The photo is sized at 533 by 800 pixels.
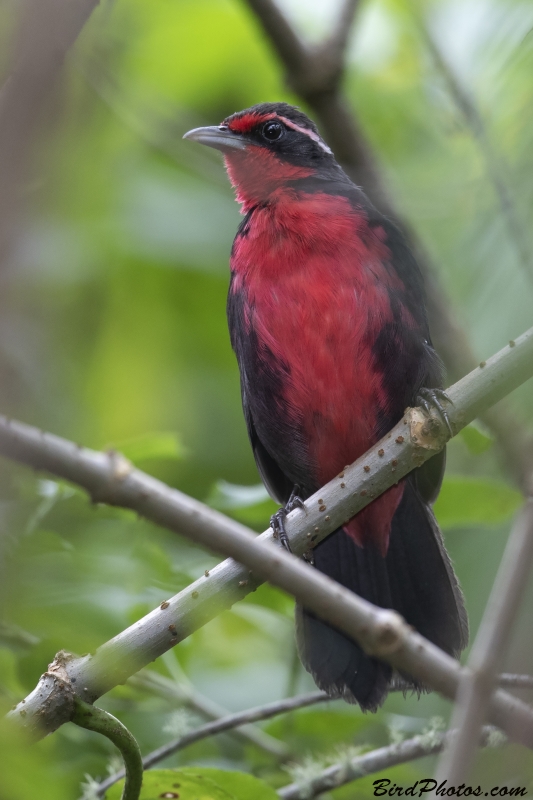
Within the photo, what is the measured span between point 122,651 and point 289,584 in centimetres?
106

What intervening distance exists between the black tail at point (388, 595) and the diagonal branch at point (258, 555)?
0.99 meters

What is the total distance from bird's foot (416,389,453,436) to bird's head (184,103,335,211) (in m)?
1.29

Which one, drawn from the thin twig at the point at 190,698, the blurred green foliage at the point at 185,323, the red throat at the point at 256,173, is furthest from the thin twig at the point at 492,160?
the thin twig at the point at 190,698

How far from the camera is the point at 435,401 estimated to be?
371 centimetres

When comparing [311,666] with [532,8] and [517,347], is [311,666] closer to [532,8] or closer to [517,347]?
[517,347]

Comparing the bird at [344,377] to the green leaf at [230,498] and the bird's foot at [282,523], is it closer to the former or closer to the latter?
the bird's foot at [282,523]

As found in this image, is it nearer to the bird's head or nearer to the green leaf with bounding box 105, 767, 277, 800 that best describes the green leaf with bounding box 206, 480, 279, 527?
the green leaf with bounding box 105, 767, 277, 800

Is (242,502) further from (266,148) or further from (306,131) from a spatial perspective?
(306,131)

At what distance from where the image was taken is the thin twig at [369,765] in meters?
3.44

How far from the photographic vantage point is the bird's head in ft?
15.7

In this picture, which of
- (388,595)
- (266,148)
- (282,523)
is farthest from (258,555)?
(266,148)

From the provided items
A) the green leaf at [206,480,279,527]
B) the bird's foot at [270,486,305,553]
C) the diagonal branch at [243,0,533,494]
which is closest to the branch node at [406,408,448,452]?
the bird's foot at [270,486,305,553]

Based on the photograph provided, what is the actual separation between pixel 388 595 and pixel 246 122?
2601mm

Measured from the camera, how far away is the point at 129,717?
394 centimetres
